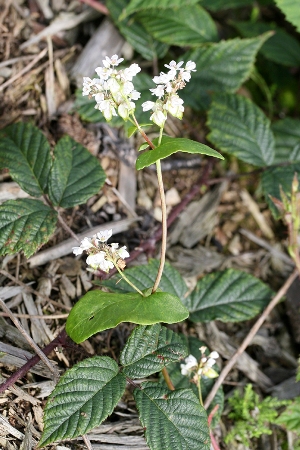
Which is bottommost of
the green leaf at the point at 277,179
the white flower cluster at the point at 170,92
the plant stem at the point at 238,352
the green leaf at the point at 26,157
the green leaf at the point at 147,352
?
the plant stem at the point at 238,352

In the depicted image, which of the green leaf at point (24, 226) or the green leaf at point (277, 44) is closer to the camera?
the green leaf at point (24, 226)

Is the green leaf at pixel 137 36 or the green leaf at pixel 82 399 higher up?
the green leaf at pixel 137 36

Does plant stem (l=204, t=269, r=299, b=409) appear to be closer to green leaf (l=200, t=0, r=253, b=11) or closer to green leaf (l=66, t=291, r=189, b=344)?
green leaf (l=66, t=291, r=189, b=344)

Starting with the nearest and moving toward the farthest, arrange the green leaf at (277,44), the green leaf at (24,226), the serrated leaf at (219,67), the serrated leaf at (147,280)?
the green leaf at (24,226) < the serrated leaf at (147,280) < the serrated leaf at (219,67) < the green leaf at (277,44)

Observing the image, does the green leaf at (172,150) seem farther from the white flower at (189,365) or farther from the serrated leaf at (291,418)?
the serrated leaf at (291,418)

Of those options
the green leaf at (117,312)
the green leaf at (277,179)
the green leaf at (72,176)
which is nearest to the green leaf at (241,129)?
the green leaf at (277,179)

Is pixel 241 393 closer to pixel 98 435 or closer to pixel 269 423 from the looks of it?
pixel 269 423
